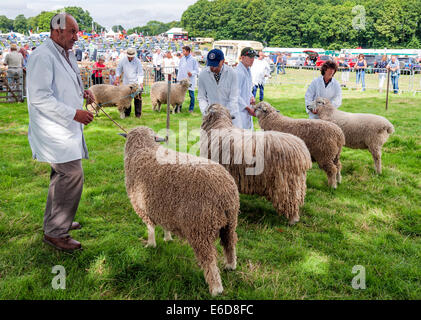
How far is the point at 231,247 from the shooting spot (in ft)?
10.5

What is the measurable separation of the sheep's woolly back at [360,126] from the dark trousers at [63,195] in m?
4.81

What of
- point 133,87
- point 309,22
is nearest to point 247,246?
point 133,87

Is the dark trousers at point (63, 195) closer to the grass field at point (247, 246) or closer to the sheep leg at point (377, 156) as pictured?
the grass field at point (247, 246)

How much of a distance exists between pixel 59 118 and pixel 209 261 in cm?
198

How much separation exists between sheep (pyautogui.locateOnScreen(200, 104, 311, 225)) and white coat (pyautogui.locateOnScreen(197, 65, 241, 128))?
850 mm

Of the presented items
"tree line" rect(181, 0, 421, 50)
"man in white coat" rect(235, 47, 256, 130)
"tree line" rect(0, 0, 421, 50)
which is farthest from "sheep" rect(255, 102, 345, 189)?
"tree line" rect(0, 0, 421, 50)

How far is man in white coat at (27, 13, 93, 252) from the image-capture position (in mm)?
3080

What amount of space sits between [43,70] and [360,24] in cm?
7678

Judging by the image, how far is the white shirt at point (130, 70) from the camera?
1030 cm

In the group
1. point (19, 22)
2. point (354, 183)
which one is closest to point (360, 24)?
point (354, 183)

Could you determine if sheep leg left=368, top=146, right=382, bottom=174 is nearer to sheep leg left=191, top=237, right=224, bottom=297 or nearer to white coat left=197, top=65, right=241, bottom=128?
white coat left=197, top=65, right=241, bottom=128

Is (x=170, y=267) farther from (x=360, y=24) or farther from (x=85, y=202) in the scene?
(x=360, y=24)

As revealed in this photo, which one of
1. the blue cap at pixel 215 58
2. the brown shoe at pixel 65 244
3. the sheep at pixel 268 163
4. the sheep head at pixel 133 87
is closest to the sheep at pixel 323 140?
the sheep at pixel 268 163

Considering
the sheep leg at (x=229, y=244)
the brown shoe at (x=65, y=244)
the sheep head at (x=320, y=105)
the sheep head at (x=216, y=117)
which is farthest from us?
the sheep head at (x=320, y=105)
